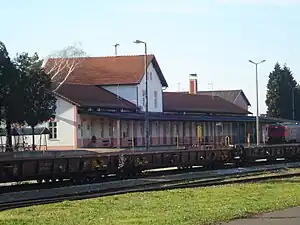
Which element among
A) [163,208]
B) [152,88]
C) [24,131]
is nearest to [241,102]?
[152,88]

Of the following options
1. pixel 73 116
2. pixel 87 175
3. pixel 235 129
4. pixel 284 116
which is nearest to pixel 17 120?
pixel 73 116

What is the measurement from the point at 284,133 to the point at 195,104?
17874mm

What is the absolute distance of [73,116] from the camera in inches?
2518

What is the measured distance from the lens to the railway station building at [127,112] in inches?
2544

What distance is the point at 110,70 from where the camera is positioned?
263ft

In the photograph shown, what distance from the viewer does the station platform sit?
43.7ft

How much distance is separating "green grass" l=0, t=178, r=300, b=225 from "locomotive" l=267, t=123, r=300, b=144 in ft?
172

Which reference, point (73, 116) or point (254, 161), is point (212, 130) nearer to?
point (73, 116)

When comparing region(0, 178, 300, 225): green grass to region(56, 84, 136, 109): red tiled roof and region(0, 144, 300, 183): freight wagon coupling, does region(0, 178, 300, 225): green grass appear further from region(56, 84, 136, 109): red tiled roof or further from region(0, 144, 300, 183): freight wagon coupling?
region(56, 84, 136, 109): red tiled roof

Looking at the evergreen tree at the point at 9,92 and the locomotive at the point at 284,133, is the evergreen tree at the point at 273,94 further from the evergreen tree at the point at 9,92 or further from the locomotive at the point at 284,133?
the evergreen tree at the point at 9,92

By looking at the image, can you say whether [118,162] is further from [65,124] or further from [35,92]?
[65,124]

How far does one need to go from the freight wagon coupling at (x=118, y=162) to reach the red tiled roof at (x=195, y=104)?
3615 cm

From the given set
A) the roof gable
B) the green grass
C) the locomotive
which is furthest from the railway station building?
the green grass

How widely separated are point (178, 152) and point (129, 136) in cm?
3085
